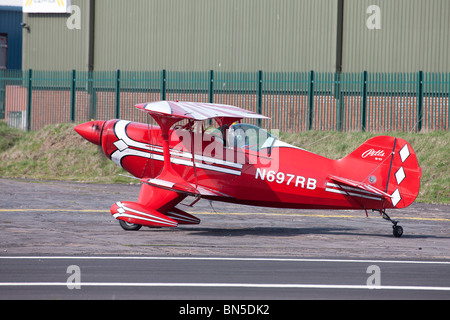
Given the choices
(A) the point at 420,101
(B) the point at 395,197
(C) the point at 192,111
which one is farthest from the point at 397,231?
(A) the point at 420,101

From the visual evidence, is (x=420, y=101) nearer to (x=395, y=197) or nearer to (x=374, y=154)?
(x=374, y=154)

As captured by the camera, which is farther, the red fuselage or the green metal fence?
the green metal fence

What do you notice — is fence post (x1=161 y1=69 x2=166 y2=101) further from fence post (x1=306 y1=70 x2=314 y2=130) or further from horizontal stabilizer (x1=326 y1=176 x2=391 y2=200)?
horizontal stabilizer (x1=326 y1=176 x2=391 y2=200)

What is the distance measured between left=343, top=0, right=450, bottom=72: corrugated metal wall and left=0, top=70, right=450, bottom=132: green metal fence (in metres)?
2.21

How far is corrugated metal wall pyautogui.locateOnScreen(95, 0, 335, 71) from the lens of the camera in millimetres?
30859

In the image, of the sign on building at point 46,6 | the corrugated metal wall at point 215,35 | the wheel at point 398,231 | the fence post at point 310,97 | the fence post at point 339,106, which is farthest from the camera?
the sign on building at point 46,6

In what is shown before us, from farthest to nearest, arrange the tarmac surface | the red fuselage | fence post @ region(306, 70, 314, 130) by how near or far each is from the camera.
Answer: fence post @ region(306, 70, 314, 130) → the red fuselage → the tarmac surface

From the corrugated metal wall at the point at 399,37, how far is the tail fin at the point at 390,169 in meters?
15.7

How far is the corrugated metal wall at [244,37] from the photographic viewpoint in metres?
29.0

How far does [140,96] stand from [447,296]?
22712mm

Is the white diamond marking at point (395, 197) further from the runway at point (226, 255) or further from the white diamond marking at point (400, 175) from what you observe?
the runway at point (226, 255)

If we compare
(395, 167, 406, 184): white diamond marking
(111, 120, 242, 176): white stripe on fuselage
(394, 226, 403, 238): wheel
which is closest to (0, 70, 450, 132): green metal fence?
(394, 226, 403, 238): wheel

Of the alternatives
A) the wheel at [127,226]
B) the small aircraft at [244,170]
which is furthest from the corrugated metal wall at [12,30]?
the wheel at [127,226]
